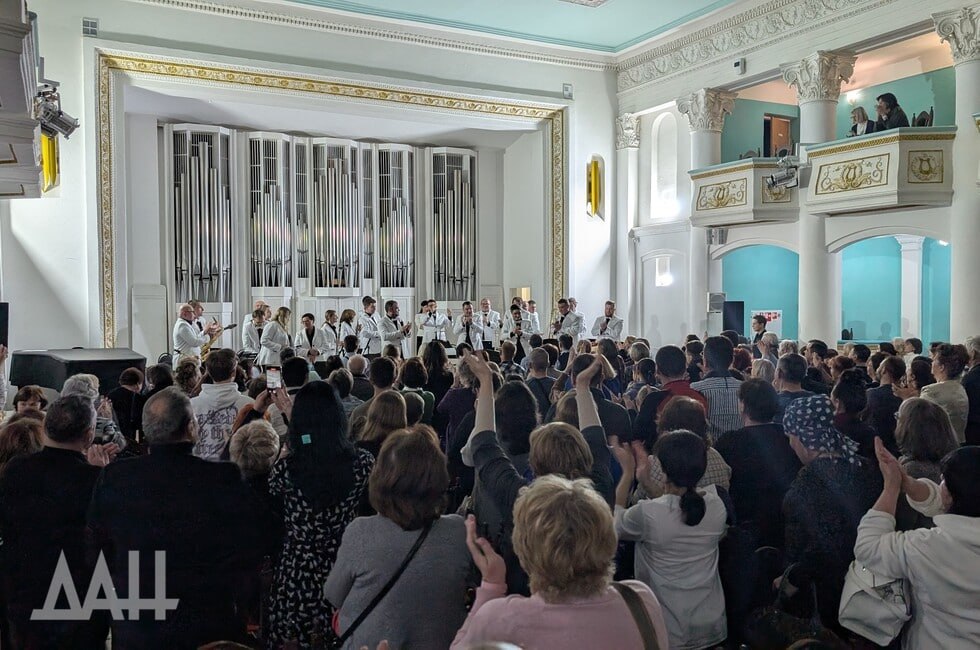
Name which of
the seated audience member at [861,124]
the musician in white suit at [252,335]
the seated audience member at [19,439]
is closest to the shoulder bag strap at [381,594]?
the seated audience member at [19,439]

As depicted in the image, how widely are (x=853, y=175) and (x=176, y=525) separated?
10383 mm

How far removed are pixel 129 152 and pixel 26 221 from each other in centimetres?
276

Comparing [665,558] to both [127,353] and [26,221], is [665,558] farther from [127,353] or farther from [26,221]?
[26,221]

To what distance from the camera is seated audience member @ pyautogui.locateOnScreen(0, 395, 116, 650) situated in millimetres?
2727

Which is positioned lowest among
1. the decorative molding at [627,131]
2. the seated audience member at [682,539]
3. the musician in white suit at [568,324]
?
the seated audience member at [682,539]

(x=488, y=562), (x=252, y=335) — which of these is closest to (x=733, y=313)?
(x=252, y=335)

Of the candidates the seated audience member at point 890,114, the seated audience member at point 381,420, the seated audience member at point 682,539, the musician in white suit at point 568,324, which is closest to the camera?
the seated audience member at point 682,539

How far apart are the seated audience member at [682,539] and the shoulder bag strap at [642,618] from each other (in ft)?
3.04

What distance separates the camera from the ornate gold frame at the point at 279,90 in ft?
38.2


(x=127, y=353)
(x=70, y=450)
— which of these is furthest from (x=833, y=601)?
(x=127, y=353)

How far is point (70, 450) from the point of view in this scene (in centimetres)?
278

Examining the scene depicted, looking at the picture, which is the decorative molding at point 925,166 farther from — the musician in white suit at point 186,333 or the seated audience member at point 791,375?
the musician in white suit at point 186,333

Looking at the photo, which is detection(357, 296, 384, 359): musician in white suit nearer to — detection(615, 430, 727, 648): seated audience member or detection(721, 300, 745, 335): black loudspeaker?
detection(721, 300, 745, 335): black loudspeaker

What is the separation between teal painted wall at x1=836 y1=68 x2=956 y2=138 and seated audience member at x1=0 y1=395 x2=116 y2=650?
13.3m
